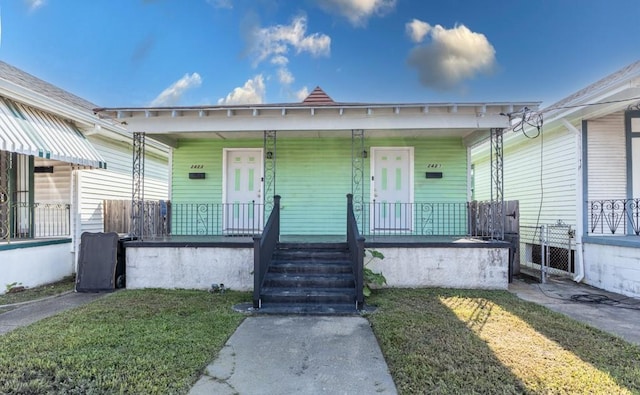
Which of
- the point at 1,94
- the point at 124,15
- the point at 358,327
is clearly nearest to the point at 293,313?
the point at 358,327

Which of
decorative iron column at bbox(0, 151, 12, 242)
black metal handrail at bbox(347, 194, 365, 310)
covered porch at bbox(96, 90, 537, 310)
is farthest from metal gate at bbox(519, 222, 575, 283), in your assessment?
decorative iron column at bbox(0, 151, 12, 242)

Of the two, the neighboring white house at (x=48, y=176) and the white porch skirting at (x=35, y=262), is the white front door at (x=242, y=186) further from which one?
the white porch skirting at (x=35, y=262)

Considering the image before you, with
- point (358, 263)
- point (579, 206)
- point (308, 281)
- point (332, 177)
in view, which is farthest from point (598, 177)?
point (308, 281)

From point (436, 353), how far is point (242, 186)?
646 centimetres

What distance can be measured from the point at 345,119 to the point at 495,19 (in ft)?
33.4

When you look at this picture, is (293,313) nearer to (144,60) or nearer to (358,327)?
(358,327)

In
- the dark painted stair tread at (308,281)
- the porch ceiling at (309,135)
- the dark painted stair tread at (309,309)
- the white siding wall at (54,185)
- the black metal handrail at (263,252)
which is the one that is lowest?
the dark painted stair tread at (309,309)

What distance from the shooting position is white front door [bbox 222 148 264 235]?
28.5 ft

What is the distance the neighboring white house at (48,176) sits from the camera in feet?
21.4

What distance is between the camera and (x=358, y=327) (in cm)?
447

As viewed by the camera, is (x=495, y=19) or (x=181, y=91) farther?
(x=181, y=91)

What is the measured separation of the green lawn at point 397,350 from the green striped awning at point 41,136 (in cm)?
325

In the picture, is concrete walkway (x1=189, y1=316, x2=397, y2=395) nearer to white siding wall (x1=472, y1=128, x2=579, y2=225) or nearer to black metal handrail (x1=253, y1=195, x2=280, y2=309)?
black metal handrail (x1=253, y1=195, x2=280, y2=309)

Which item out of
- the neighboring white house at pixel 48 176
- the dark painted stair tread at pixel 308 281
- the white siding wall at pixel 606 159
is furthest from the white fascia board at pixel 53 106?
the white siding wall at pixel 606 159
